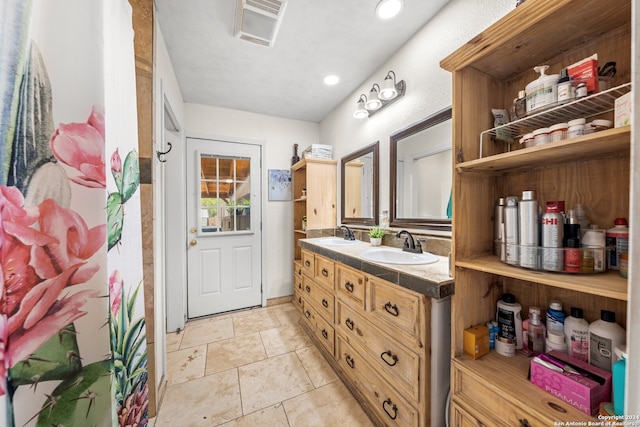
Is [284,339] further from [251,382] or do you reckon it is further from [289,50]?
[289,50]

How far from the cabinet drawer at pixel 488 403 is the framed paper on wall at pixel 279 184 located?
2.44 metres

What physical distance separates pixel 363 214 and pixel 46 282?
205 cm

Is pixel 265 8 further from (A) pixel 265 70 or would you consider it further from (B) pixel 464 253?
(B) pixel 464 253

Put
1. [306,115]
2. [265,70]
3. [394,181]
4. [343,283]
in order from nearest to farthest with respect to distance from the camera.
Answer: [343,283]
[394,181]
[265,70]
[306,115]

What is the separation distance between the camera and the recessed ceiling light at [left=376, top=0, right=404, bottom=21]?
4.33 ft

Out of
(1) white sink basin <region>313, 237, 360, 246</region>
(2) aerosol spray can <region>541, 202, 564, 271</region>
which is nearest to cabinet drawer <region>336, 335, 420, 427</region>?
(1) white sink basin <region>313, 237, 360, 246</region>

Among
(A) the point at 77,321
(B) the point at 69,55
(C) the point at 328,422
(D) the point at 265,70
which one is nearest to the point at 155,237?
(A) the point at 77,321

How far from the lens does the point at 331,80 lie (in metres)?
2.14

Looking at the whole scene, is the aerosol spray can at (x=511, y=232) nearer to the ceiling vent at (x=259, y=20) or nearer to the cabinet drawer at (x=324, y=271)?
the cabinet drawer at (x=324, y=271)

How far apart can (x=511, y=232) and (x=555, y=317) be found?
13.5 inches

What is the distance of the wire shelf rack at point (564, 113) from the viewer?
678 millimetres

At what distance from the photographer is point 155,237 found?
135 centimetres

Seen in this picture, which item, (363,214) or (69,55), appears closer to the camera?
(69,55)

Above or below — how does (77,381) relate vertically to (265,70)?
below
